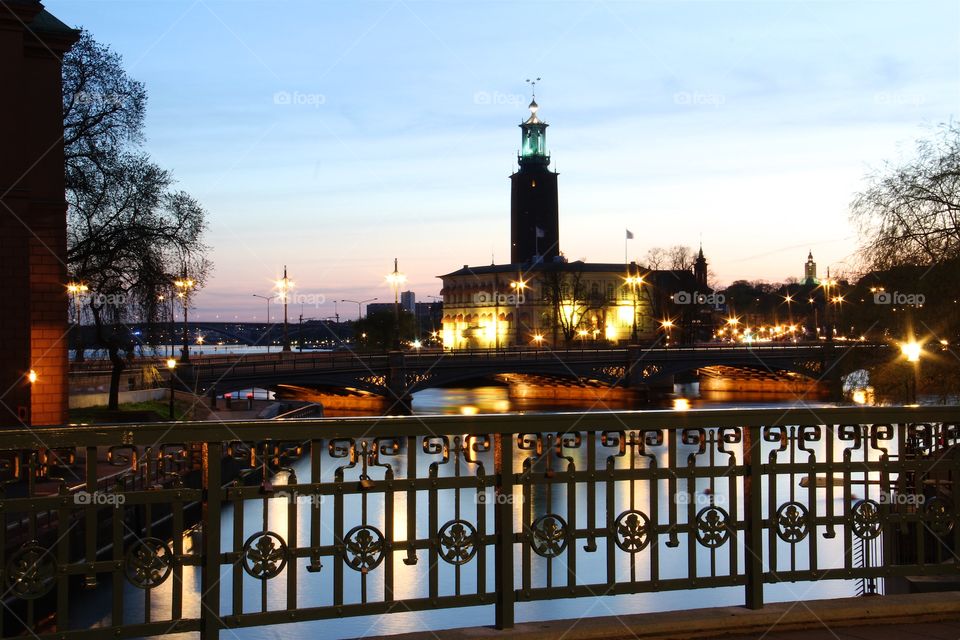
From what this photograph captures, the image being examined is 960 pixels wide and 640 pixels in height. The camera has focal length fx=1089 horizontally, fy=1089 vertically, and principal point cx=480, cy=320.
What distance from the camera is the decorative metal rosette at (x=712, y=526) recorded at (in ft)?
20.5

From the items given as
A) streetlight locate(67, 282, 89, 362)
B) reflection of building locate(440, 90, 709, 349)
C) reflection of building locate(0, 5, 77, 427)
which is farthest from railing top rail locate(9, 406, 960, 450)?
reflection of building locate(440, 90, 709, 349)

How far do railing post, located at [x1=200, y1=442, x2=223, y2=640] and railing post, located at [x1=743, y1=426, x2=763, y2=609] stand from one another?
2.98 metres

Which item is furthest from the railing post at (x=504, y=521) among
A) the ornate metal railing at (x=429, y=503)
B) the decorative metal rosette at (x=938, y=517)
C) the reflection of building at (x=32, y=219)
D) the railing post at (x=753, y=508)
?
the reflection of building at (x=32, y=219)

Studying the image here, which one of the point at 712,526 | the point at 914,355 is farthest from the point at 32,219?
the point at 712,526

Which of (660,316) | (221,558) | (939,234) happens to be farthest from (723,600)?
(660,316)

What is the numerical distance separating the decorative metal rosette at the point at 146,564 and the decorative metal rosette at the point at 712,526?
9.61 ft

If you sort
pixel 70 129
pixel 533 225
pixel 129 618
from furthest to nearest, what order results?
pixel 533 225
pixel 70 129
pixel 129 618

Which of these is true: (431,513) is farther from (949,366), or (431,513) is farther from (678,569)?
(949,366)

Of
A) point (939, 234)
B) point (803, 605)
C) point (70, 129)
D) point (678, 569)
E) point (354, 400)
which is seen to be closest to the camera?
point (803, 605)

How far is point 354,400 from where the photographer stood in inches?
2825

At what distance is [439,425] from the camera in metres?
5.83

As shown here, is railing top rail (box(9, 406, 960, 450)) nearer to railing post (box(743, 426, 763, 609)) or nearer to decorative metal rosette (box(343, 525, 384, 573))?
railing post (box(743, 426, 763, 609))

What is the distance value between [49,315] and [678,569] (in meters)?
18.6

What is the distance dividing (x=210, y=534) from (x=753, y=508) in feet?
10.2
